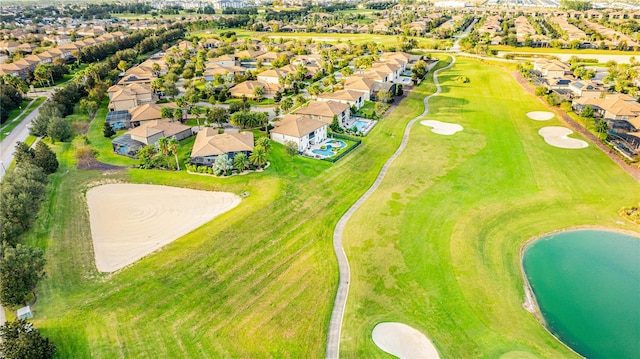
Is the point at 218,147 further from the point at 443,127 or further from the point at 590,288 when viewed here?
the point at 590,288

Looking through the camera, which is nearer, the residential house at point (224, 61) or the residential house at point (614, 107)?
the residential house at point (614, 107)

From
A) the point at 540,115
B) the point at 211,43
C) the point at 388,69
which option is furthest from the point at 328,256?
the point at 211,43

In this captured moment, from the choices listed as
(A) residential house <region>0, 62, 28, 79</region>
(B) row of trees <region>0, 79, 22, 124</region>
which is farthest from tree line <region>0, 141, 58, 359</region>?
(A) residential house <region>0, 62, 28, 79</region>

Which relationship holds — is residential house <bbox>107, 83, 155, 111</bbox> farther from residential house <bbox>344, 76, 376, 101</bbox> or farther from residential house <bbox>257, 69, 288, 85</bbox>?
residential house <bbox>344, 76, 376, 101</bbox>

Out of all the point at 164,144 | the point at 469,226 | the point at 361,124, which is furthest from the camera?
the point at 361,124

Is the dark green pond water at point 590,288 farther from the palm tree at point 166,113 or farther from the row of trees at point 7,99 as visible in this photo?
the row of trees at point 7,99

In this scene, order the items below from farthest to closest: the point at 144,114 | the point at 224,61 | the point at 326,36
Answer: the point at 326,36, the point at 224,61, the point at 144,114

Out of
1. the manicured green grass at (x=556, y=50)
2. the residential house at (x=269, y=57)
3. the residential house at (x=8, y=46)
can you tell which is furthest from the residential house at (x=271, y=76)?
the residential house at (x=8, y=46)
